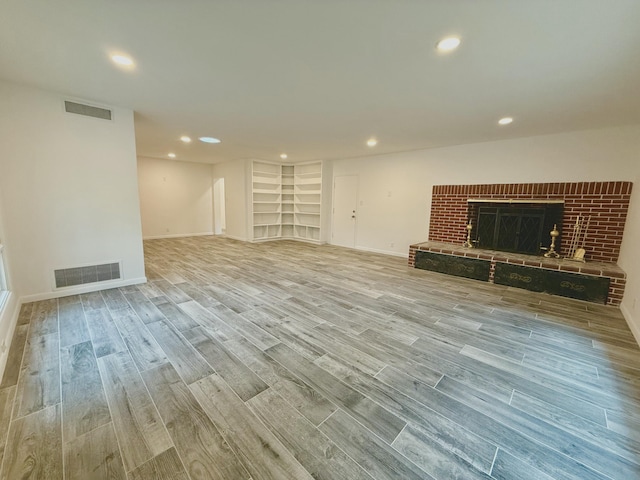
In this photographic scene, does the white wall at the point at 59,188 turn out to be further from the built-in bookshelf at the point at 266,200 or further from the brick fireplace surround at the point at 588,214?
the brick fireplace surround at the point at 588,214

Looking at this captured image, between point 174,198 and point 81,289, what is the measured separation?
5.35 meters

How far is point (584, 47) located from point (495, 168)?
317 centimetres

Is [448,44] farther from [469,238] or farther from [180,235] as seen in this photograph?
[180,235]

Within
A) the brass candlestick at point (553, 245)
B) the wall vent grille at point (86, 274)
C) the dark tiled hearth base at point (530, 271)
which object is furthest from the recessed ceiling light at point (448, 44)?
the wall vent grille at point (86, 274)

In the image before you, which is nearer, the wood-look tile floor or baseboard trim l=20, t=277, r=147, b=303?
the wood-look tile floor

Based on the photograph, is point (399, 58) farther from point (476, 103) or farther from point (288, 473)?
point (288, 473)

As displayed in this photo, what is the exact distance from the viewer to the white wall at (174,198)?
7636 millimetres

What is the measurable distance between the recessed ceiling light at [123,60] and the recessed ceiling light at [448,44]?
2566mm

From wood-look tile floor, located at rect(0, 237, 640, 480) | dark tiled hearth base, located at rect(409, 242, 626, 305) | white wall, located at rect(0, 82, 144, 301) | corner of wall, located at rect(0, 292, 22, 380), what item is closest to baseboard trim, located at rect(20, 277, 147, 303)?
white wall, located at rect(0, 82, 144, 301)

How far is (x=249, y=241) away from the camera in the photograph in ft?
25.2

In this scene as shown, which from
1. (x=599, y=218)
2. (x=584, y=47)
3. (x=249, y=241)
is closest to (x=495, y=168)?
(x=599, y=218)

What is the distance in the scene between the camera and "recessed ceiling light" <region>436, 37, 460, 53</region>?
6.12 ft

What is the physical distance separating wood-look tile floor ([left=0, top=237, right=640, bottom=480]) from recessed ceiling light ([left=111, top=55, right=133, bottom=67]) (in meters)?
2.46

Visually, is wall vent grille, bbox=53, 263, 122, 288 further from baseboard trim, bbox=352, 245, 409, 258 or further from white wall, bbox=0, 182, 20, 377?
baseboard trim, bbox=352, 245, 409, 258
